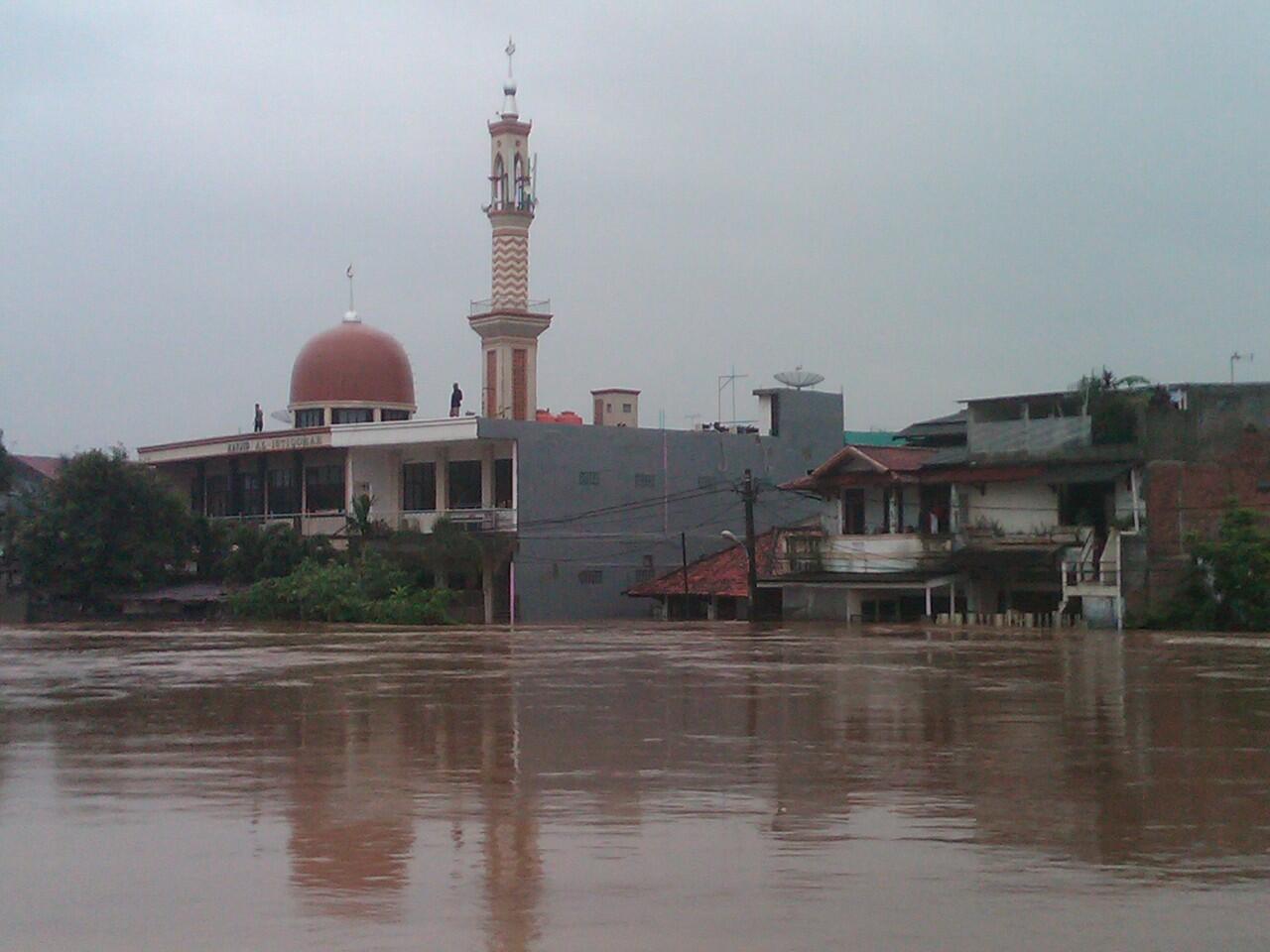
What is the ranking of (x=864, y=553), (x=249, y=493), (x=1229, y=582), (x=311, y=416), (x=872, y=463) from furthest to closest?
1. (x=311, y=416)
2. (x=249, y=493)
3. (x=864, y=553)
4. (x=872, y=463)
5. (x=1229, y=582)

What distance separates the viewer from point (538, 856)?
8938 mm

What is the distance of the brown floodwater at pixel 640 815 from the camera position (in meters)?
7.47

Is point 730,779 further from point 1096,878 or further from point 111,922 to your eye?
point 111,922

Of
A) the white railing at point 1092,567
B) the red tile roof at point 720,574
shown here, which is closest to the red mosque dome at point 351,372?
the red tile roof at point 720,574

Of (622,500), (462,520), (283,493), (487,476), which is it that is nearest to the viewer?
(462,520)

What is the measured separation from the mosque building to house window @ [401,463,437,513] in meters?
0.06

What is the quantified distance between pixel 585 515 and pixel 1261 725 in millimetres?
36486

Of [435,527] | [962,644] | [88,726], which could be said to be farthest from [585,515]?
[88,726]

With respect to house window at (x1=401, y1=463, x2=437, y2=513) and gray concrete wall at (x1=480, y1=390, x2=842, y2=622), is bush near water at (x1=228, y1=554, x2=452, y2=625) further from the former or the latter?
house window at (x1=401, y1=463, x2=437, y2=513)

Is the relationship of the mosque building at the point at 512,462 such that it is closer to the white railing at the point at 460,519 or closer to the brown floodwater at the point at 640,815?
the white railing at the point at 460,519

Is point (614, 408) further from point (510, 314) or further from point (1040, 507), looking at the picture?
point (1040, 507)

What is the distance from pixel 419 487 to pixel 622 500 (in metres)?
6.87

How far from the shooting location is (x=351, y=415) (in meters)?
58.9

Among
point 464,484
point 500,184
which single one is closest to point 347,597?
point 464,484
